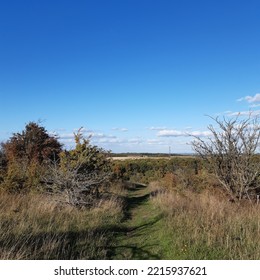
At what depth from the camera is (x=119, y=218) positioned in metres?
11.9

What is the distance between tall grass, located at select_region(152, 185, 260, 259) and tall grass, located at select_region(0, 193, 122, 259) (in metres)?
1.62

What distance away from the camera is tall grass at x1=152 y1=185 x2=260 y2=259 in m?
6.93

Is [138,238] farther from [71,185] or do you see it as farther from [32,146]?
[32,146]

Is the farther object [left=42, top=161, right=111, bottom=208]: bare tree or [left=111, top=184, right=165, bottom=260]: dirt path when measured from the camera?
[left=42, top=161, right=111, bottom=208]: bare tree

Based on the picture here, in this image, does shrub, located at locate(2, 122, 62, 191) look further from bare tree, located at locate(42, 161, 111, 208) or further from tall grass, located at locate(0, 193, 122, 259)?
tall grass, located at locate(0, 193, 122, 259)

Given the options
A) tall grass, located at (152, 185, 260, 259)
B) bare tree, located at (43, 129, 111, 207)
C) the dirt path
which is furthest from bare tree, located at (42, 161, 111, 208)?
tall grass, located at (152, 185, 260, 259)

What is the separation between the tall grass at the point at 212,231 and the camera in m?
6.93

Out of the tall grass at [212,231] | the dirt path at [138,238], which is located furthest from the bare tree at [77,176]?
the tall grass at [212,231]

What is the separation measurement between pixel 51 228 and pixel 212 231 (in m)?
4.02

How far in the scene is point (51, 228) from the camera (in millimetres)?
→ 9078

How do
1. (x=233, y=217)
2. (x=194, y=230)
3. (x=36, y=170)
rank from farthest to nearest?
(x=36, y=170) < (x=233, y=217) < (x=194, y=230)
